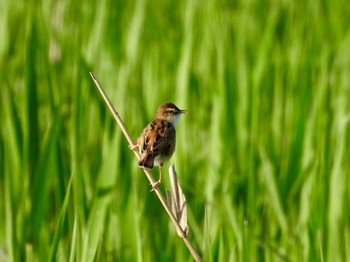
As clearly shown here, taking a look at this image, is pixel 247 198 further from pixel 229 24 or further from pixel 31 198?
pixel 229 24

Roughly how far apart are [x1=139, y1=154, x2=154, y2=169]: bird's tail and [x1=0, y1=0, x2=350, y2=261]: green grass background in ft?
0.58

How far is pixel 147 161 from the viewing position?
1740 mm

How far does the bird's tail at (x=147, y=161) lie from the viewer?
169 cm

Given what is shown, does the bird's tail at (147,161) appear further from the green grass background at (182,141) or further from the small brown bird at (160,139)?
the green grass background at (182,141)

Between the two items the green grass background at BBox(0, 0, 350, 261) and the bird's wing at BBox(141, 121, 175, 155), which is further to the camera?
the green grass background at BBox(0, 0, 350, 261)

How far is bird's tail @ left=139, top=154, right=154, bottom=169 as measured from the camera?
5.53ft

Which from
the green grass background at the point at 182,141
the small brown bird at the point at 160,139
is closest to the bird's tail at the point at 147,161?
the small brown bird at the point at 160,139

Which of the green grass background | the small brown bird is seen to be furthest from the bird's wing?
the green grass background

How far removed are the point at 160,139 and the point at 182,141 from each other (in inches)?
40.9

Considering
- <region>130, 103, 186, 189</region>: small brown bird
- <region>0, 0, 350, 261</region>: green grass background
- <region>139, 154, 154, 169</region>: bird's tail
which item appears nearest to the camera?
<region>139, 154, 154, 169</region>: bird's tail

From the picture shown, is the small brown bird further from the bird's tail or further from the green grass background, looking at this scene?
the green grass background

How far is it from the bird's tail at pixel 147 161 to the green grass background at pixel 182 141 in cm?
18

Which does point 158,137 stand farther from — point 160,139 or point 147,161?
point 147,161

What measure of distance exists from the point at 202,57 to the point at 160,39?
240 millimetres
